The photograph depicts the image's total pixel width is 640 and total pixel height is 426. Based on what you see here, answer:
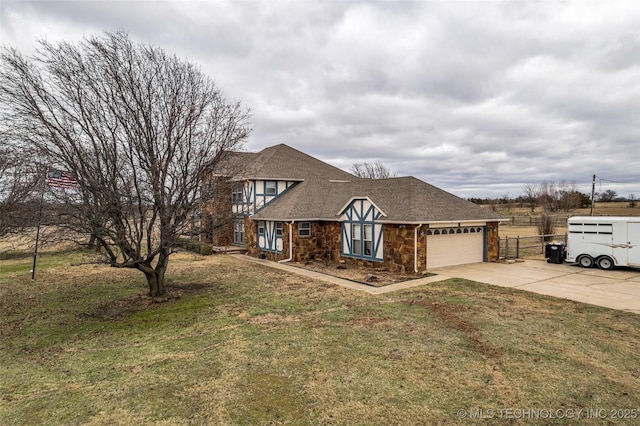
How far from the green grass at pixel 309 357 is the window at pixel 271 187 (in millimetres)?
11996

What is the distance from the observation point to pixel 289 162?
25.7 m

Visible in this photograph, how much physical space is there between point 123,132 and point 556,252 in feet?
62.4

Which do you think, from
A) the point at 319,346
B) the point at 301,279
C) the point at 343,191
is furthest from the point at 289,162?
the point at 319,346

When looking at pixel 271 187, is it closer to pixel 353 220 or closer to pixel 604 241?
pixel 353 220

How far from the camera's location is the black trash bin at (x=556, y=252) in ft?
54.8

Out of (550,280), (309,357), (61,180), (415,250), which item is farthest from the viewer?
(415,250)

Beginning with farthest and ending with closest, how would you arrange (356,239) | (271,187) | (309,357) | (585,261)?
(271,187) < (356,239) < (585,261) < (309,357)

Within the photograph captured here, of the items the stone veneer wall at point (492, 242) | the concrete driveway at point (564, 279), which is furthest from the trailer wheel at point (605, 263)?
the stone veneer wall at point (492, 242)

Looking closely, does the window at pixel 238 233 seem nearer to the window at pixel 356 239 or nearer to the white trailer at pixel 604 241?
the window at pixel 356 239

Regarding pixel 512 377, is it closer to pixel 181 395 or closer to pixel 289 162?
pixel 181 395

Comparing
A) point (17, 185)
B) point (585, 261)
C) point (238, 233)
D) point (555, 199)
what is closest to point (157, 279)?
point (17, 185)

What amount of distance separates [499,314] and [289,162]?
19047 mm

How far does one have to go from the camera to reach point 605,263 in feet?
50.4

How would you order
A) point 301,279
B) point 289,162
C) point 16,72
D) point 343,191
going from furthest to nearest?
1. point 289,162
2. point 343,191
3. point 301,279
4. point 16,72
